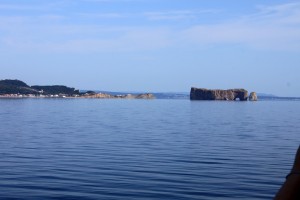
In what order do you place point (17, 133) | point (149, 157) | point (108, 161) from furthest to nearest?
point (17, 133) < point (149, 157) < point (108, 161)

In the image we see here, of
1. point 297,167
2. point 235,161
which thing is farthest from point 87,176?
point 297,167

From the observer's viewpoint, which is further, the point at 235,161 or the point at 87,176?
the point at 235,161

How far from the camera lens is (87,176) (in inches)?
790

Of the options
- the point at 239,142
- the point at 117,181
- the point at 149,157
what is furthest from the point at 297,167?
the point at 239,142

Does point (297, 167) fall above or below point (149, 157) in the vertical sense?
above

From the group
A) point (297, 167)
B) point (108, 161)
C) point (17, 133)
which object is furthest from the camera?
point (17, 133)

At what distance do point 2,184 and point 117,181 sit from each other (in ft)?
13.5

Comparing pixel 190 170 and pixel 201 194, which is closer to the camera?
pixel 201 194

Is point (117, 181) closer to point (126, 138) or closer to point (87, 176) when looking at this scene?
point (87, 176)

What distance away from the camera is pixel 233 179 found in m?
20.0

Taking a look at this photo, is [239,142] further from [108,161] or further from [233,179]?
[233,179]

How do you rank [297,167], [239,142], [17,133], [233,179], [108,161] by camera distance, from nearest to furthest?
[297,167], [233,179], [108,161], [239,142], [17,133]

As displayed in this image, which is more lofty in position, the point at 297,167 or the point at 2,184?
the point at 297,167

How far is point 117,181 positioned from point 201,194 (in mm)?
3612
